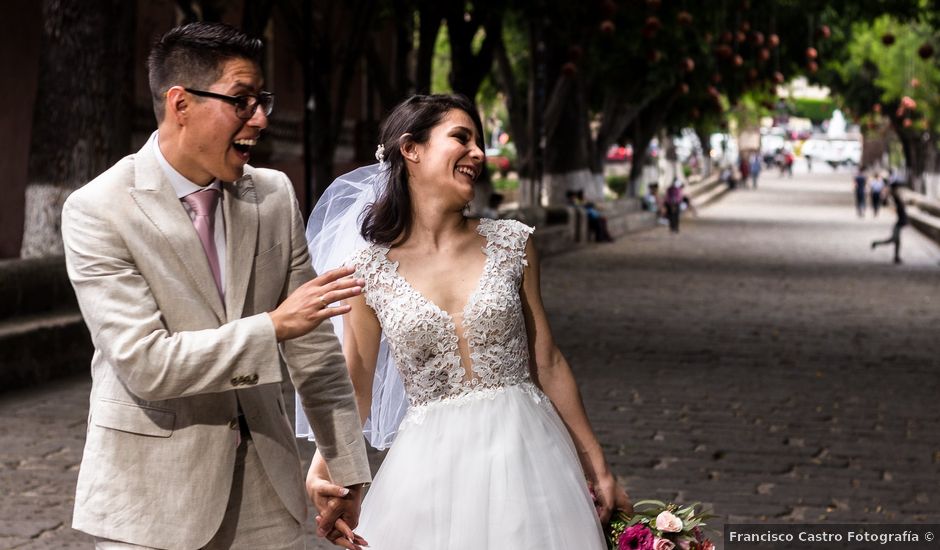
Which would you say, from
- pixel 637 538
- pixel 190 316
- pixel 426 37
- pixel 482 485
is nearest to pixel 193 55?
pixel 190 316

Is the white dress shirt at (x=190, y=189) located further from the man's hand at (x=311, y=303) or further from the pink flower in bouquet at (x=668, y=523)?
the pink flower in bouquet at (x=668, y=523)

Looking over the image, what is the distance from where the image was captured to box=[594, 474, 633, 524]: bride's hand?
4125 millimetres

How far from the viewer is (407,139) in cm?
406

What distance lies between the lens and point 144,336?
3160 mm

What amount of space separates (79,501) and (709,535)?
373 centimetres

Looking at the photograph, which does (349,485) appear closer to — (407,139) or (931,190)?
(407,139)

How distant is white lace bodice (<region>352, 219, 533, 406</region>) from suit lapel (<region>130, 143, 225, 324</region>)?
0.77 meters

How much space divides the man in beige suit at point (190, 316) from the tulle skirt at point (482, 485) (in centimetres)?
52

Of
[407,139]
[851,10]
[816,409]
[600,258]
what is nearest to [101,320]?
[407,139]

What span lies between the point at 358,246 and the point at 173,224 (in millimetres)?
1052

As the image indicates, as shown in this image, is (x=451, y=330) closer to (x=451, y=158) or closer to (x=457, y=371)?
(x=457, y=371)

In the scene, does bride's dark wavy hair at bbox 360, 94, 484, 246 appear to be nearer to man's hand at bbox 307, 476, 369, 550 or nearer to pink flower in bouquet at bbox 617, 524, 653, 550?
man's hand at bbox 307, 476, 369, 550

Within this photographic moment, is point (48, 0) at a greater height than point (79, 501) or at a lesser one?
greater

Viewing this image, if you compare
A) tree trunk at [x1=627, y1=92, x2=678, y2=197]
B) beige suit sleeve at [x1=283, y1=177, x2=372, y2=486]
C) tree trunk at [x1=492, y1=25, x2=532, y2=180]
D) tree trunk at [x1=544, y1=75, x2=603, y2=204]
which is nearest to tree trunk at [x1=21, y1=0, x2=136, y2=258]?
beige suit sleeve at [x1=283, y1=177, x2=372, y2=486]
